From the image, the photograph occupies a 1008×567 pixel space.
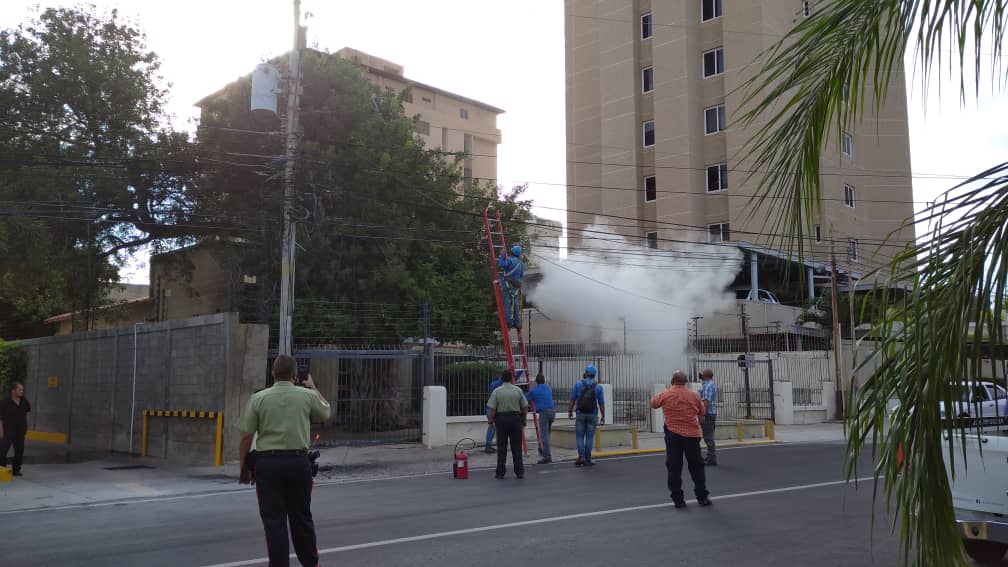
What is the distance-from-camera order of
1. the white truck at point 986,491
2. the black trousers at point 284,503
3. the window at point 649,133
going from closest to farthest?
the black trousers at point 284,503, the white truck at point 986,491, the window at point 649,133

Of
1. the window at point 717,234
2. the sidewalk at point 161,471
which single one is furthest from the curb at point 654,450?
the window at point 717,234

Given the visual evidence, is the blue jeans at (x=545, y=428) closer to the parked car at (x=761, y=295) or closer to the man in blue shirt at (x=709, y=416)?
the man in blue shirt at (x=709, y=416)

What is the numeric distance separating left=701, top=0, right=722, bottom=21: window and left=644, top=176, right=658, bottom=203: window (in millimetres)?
8579

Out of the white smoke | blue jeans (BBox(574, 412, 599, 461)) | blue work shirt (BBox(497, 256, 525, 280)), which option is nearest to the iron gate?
the white smoke

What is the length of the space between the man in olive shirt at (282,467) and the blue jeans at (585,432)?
9483 mm

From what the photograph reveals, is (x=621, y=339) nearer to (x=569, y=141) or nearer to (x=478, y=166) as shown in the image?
(x=569, y=141)

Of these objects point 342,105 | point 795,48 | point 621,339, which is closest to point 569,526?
point 795,48

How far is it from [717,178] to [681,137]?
2.76 metres

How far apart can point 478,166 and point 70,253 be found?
49.2m

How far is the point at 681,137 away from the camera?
42.4 meters

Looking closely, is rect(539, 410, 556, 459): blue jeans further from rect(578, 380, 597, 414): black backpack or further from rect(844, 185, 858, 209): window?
rect(844, 185, 858, 209): window

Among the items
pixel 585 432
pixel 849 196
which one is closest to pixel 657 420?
pixel 585 432

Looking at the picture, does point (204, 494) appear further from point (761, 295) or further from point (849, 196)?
point (849, 196)

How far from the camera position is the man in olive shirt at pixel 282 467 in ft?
20.0
